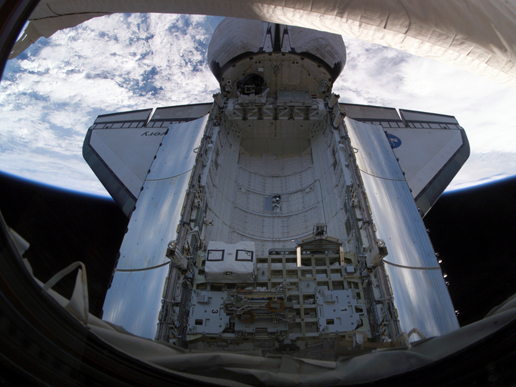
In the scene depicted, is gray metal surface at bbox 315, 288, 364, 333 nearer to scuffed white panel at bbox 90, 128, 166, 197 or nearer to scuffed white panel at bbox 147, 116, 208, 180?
scuffed white panel at bbox 147, 116, 208, 180

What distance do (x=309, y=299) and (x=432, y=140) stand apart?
890 cm

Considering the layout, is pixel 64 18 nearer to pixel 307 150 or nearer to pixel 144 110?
pixel 307 150

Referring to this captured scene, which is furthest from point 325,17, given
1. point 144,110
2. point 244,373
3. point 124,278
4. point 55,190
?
point 55,190

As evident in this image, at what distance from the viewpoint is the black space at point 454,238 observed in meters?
15.6

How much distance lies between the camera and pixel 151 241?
6.72m

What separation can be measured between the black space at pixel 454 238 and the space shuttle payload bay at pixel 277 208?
692cm

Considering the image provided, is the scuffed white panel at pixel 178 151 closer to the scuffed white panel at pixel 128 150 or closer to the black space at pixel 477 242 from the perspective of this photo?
the scuffed white panel at pixel 128 150

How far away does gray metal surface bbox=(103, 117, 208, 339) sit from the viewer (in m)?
5.63

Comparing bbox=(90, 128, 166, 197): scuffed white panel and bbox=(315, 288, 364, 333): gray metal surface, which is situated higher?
bbox=(90, 128, 166, 197): scuffed white panel

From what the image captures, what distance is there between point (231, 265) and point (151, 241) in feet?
5.67

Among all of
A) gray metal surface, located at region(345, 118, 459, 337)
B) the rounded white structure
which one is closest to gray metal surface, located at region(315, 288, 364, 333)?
gray metal surface, located at region(345, 118, 459, 337)

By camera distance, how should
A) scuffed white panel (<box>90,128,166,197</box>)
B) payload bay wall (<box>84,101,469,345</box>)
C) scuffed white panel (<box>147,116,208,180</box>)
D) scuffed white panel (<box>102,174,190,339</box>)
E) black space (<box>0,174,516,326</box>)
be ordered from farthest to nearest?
1. black space (<box>0,174,516,326</box>)
2. scuffed white panel (<box>90,128,166,197</box>)
3. scuffed white panel (<box>147,116,208,180</box>)
4. payload bay wall (<box>84,101,469,345</box>)
5. scuffed white panel (<box>102,174,190,339</box>)

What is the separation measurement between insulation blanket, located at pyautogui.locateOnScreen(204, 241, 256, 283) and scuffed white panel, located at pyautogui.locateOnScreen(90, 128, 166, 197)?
198 inches

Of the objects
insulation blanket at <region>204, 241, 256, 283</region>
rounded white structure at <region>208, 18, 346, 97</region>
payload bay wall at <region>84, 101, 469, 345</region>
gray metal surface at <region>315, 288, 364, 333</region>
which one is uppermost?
rounded white structure at <region>208, 18, 346, 97</region>
